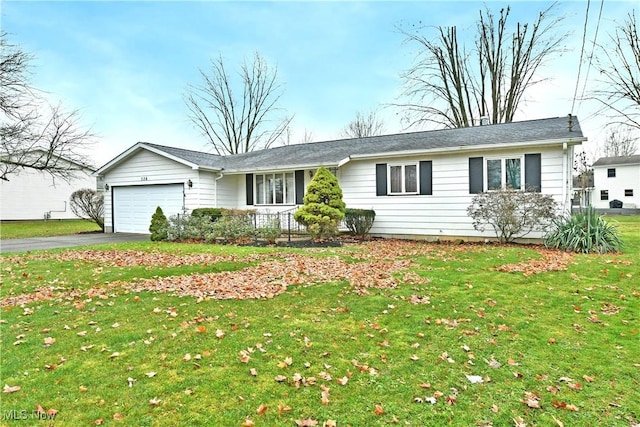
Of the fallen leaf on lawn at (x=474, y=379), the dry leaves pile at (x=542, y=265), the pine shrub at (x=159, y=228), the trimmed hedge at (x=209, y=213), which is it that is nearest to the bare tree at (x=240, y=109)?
the trimmed hedge at (x=209, y=213)

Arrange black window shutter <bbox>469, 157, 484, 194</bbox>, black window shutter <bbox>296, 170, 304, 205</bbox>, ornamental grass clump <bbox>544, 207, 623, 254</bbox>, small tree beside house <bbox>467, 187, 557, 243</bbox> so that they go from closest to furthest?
ornamental grass clump <bbox>544, 207, 623, 254</bbox> < small tree beside house <bbox>467, 187, 557, 243</bbox> < black window shutter <bbox>469, 157, 484, 194</bbox> < black window shutter <bbox>296, 170, 304, 205</bbox>

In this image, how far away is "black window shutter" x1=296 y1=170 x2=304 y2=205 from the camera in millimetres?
15609

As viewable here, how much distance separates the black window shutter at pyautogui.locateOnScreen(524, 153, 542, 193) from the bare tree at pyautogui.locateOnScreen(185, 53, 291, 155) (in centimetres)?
2593

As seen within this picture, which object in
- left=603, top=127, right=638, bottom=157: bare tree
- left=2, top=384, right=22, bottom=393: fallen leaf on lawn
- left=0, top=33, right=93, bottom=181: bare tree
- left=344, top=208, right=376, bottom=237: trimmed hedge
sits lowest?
left=2, top=384, right=22, bottom=393: fallen leaf on lawn

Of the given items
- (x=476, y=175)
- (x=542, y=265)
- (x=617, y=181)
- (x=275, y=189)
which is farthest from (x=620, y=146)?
(x=542, y=265)

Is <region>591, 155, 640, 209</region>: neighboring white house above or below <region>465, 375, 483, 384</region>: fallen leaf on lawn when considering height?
above

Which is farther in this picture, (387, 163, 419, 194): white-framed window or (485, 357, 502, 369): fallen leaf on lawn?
(387, 163, 419, 194): white-framed window

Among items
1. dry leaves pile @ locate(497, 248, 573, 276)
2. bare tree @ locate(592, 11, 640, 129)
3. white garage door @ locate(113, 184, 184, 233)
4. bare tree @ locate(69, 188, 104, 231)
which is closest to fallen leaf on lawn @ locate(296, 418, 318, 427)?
dry leaves pile @ locate(497, 248, 573, 276)

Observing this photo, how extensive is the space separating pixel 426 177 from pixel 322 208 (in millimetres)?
3994

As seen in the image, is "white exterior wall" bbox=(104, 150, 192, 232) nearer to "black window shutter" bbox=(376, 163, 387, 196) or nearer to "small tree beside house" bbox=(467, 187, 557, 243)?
"black window shutter" bbox=(376, 163, 387, 196)

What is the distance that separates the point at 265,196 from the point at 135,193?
21.3ft

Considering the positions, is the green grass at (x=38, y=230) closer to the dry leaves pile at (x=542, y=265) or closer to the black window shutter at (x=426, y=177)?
the black window shutter at (x=426, y=177)

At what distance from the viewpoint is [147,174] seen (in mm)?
17328

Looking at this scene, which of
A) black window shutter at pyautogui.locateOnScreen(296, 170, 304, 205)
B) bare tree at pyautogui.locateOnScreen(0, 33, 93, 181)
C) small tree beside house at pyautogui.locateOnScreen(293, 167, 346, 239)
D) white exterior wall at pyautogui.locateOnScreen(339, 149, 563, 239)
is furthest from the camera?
bare tree at pyautogui.locateOnScreen(0, 33, 93, 181)
